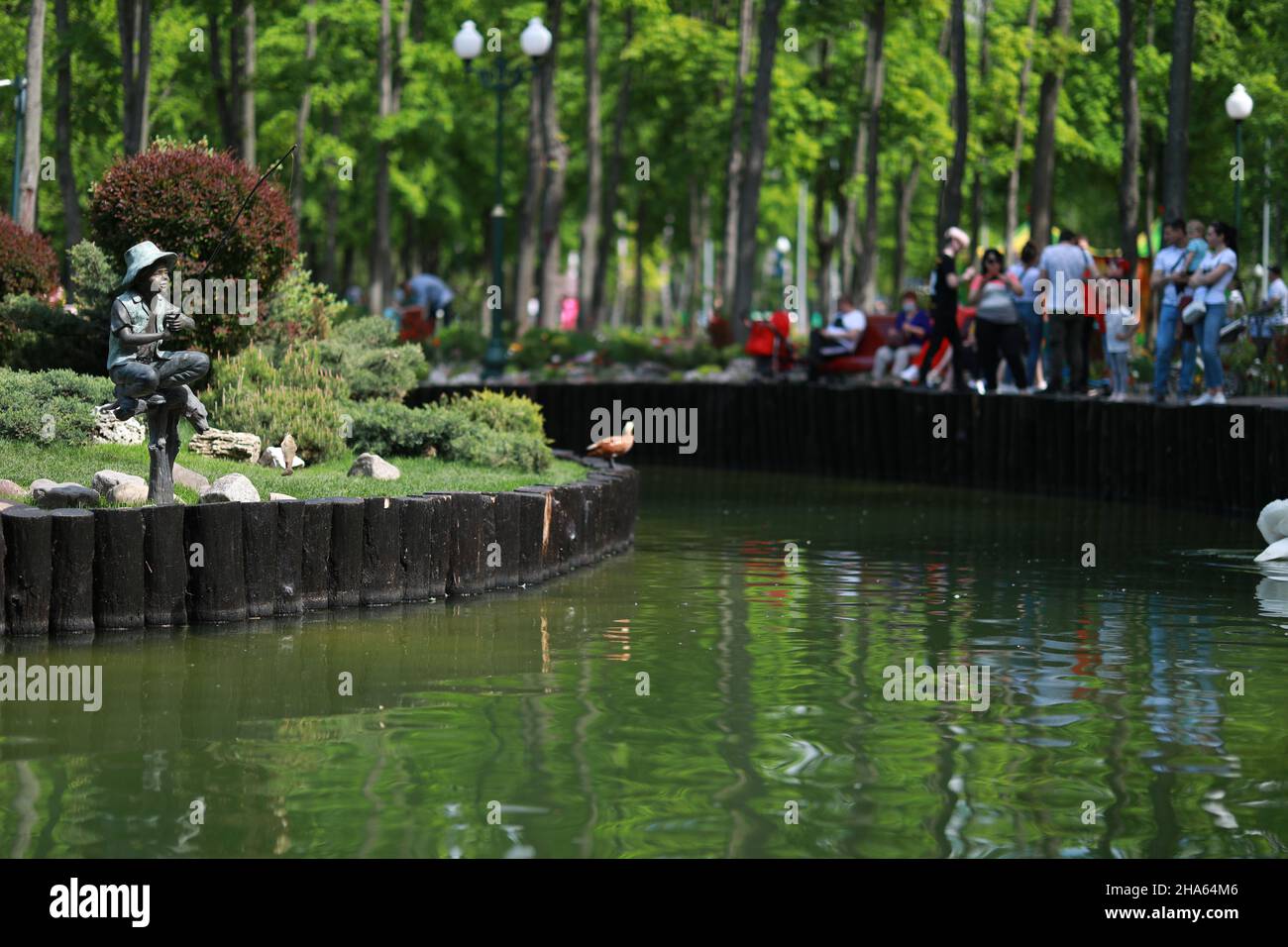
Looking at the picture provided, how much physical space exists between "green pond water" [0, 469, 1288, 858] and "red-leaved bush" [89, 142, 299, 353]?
17.3ft

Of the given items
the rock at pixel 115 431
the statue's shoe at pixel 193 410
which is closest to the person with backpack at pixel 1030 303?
the rock at pixel 115 431

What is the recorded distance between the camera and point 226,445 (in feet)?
60.7

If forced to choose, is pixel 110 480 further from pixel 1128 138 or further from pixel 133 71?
pixel 1128 138

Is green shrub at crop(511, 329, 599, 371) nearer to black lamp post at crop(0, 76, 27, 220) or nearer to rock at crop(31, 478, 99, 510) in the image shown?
black lamp post at crop(0, 76, 27, 220)

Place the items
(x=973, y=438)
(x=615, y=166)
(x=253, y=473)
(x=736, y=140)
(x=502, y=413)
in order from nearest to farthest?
1. (x=253, y=473)
2. (x=502, y=413)
3. (x=973, y=438)
4. (x=736, y=140)
5. (x=615, y=166)

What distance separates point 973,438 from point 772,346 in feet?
26.7

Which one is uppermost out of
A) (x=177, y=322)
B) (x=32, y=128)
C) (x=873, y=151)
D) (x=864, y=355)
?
(x=873, y=151)

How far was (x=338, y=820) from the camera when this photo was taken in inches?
344

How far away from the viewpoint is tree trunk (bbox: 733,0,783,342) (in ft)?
122

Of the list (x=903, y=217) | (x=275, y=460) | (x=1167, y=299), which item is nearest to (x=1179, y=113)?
(x=1167, y=299)

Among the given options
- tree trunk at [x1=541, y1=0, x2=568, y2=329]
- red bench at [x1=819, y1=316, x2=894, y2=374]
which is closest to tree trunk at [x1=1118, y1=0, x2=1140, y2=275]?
red bench at [x1=819, y1=316, x2=894, y2=374]

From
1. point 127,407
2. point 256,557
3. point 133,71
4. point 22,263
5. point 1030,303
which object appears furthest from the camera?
point 133,71

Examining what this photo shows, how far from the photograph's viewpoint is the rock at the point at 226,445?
18484 millimetres
